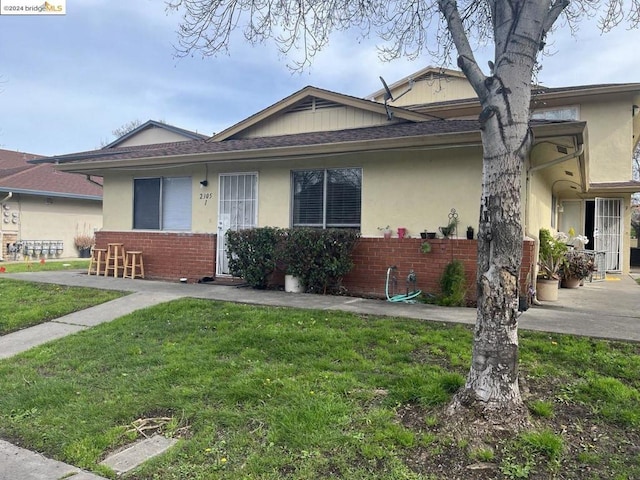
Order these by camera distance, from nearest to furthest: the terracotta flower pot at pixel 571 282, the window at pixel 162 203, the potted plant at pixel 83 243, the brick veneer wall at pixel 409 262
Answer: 1. the brick veneer wall at pixel 409 262
2. the window at pixel 162 203
3. the terracotta flower pot at pixel 571 282
4. the potted plant at pixel 83 243

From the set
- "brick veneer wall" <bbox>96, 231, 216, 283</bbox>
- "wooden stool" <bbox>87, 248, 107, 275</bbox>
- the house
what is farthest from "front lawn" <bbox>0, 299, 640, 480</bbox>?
"wooden stool" <bbox>87, 248, 107, 275</bbox>

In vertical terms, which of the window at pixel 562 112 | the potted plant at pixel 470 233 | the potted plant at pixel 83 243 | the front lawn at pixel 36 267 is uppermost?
the window at pixel 562 112

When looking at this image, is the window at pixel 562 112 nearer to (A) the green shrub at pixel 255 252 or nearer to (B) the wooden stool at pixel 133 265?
(A) the green shrub at pixel 255 252

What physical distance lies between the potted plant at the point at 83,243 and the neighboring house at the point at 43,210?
213 mm

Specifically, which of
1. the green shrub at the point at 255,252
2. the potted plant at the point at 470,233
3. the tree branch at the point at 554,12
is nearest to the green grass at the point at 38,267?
the green shrub at the point at 255,252

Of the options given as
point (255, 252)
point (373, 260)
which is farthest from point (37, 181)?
point (373, 260)

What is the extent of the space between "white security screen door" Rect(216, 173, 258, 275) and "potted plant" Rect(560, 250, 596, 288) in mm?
7441

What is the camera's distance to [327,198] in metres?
9.31

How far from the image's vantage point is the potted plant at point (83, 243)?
21.7 m

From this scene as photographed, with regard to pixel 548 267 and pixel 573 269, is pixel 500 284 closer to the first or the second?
pixel 548 267

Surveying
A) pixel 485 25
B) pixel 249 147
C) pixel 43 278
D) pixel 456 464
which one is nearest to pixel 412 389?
pixel 456 464

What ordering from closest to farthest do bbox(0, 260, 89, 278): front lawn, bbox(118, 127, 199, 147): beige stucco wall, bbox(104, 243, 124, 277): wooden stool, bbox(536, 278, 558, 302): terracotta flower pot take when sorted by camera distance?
bbox(536, 278, 558, 302): terracotta flower pot → bbox(104, 243, 124, 277): wooden stool → bbox(0, 260, 89, 278): front lawn → bbox(118, 127, 199, 147): beige stucco wall

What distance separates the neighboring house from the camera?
19188 millimetres

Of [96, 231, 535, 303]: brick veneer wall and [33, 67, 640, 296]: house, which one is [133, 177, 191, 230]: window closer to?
[33, 67, 640, 296]: house
